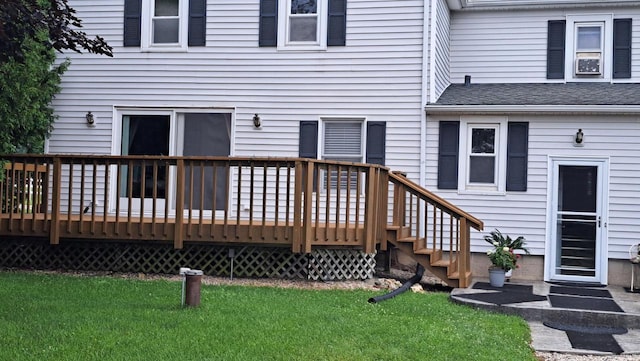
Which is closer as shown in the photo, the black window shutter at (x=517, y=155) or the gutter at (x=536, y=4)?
the black window shutter at (x=517, y=155)

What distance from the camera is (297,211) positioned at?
8.95 meters

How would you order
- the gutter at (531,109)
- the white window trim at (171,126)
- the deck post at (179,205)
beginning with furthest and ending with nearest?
the white window trim at (171,126)
the gutter at (531,109)
the deck post at (179,205)

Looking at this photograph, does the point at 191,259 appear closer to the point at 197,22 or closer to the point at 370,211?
the point at 370,211

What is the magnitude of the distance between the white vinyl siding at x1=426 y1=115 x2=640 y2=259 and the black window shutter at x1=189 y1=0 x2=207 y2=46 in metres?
4.14

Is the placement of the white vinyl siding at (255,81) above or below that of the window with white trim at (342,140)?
above

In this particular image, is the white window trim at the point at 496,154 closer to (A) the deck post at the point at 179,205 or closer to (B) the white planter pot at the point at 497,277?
(B) the white planter pot at the point at 497,277

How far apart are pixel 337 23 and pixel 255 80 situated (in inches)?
65.6

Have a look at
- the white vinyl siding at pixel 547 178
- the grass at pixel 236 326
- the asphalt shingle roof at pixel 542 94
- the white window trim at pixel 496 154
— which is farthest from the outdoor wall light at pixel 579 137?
the grass at pixel 236 326

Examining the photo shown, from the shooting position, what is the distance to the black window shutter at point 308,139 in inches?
452

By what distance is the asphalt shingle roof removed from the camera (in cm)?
1088

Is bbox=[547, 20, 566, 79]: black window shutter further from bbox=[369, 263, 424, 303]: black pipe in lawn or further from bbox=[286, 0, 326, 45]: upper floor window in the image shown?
bbox=[369, 263, 424, 303]: black pipe in lawn

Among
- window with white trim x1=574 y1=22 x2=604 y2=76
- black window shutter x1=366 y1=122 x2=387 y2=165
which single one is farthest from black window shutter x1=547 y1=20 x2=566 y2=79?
black window shutter x1=366 y1=122 x2=387 y2=165

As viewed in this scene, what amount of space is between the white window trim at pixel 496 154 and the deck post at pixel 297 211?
3.37m

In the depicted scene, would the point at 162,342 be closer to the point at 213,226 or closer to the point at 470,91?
the point at 213,226
